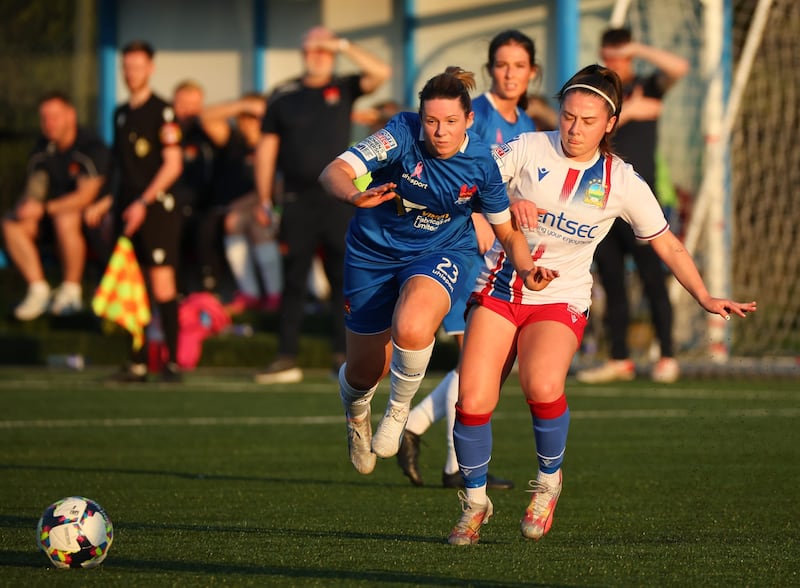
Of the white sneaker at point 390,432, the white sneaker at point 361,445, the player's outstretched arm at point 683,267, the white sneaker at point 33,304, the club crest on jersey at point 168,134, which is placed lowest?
the white sneaker at point 33,304

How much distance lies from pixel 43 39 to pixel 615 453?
37.0 feet

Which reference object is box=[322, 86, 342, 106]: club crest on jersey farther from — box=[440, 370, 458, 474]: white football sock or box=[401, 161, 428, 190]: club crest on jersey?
box=[401, 161, 428, 190]: club crest on jersey

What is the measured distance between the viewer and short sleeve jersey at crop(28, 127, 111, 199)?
14023 millimetres

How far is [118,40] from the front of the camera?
18.0m

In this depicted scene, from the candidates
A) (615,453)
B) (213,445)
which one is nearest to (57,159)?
(213,445)

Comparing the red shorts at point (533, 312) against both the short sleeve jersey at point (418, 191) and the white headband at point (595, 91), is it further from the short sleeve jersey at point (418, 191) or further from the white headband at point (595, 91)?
the white headband at point (595, 91)

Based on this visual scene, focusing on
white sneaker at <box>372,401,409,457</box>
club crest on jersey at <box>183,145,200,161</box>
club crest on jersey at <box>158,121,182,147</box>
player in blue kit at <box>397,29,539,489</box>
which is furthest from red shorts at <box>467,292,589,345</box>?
club crest on jersey at <box>183,145,200,161</box>

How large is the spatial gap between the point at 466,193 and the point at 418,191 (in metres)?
0.23

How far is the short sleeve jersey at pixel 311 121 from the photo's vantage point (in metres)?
12.3

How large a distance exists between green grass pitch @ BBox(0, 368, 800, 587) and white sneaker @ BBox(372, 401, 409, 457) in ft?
0.85

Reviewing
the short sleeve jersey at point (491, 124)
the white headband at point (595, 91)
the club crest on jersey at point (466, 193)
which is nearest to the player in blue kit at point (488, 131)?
the short sleeve jersey at point (491, 124)

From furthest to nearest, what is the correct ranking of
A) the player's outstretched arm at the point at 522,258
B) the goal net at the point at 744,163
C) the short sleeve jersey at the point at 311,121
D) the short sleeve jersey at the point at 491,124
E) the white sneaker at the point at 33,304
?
the white sneaker at the point at 33,304, the goal net at the point at 744,163, the short sleeve jersey at the point at 311,121, the short sleeve jersey at the point at 491,124, the player's outstretched arm at the point at 522,258

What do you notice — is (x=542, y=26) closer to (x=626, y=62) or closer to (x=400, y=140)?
(x=626, y=62)

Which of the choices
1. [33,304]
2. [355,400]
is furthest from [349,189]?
[33,304]
